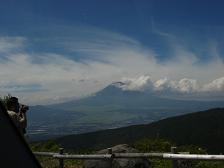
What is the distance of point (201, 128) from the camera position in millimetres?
139125

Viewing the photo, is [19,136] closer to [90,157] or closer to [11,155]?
[11,155]

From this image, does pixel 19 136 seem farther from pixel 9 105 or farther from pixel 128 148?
pixel 128 148

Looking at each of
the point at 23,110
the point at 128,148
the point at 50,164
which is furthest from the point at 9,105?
the point at 128,148

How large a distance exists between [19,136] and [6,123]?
7.0 inches

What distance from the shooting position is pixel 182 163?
1346 cm

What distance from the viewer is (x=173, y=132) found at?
451 feet

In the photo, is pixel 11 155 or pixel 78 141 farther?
pixel 78 141

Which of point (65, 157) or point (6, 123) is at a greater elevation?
point (6, 123)

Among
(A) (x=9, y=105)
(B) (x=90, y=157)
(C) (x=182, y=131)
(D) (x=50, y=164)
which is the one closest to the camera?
(A) (x=9, y=105)

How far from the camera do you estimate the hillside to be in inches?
5013

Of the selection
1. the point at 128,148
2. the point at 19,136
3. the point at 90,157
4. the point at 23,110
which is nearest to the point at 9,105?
the point at 23,110

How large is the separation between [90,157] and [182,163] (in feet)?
9.19

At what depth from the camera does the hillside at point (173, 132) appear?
127325 millimetres

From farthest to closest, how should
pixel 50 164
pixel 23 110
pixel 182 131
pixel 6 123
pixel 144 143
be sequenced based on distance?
pixel 182 131
pixel 144 143
pixel 50 164
pixel 23 110
pixel 6 123
